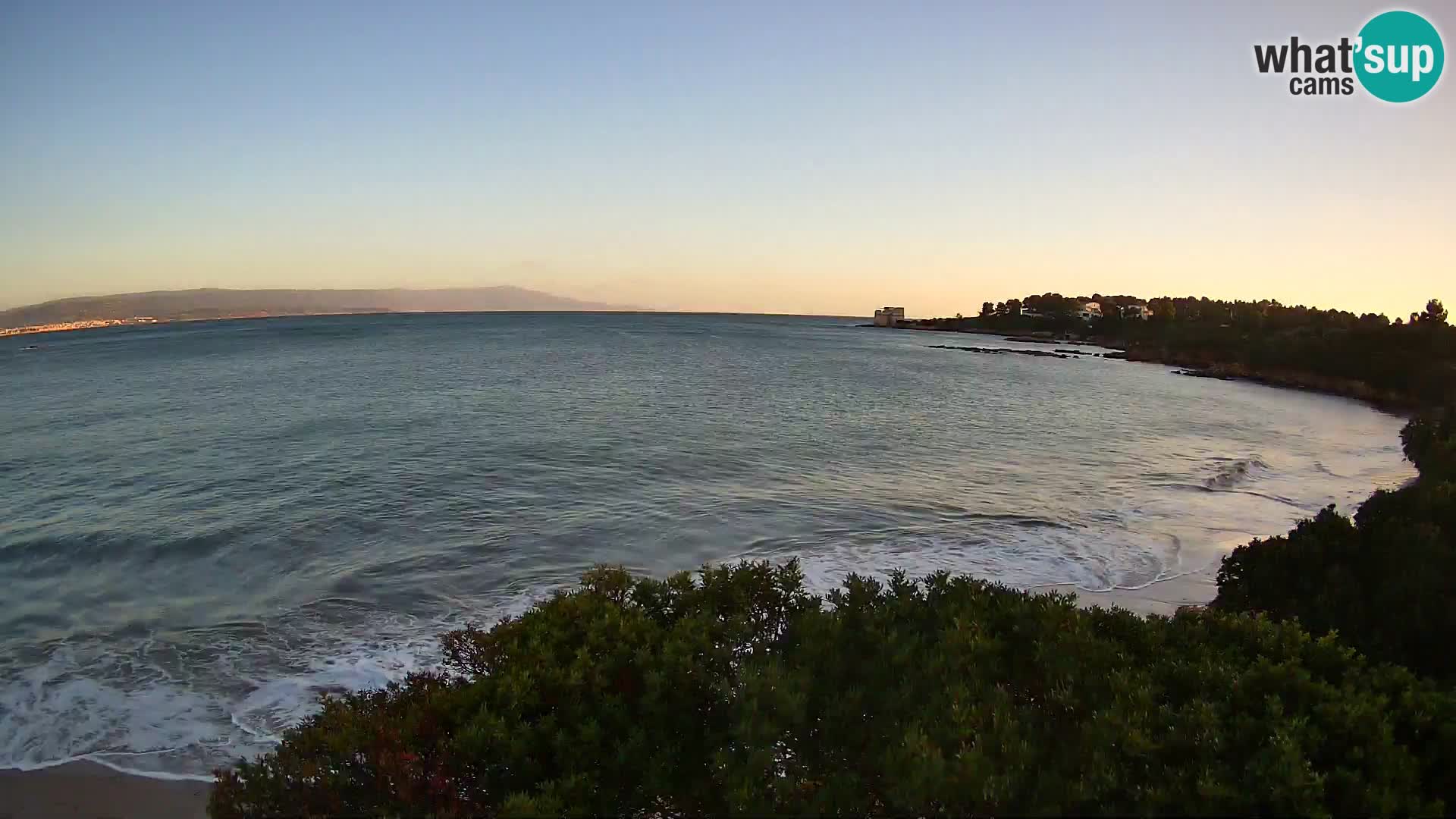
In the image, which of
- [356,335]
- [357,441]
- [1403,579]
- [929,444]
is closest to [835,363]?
[929,444]

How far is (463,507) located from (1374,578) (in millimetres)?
16488

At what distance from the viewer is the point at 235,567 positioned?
13398 mm

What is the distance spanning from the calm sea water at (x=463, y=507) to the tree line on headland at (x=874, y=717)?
14.2 feet

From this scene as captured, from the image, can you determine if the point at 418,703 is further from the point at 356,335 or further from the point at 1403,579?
the point at 356,335

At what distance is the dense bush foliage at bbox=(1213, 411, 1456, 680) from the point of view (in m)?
7.04

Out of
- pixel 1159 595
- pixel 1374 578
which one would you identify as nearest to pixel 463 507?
pixel 1159 595

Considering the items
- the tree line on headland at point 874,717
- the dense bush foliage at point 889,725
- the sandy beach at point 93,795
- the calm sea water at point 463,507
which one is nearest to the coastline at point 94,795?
the sandy beach at point 93,795

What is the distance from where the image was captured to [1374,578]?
815 centimetres

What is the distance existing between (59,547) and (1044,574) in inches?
751

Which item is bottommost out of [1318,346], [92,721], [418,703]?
[92,721]

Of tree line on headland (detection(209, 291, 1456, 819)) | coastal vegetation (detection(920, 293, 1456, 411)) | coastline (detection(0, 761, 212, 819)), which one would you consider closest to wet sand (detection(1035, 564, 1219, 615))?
tree line on headland (detection(209, 291, 1456, 819))

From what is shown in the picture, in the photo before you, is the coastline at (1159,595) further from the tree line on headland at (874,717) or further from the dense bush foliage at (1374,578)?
the tree line on headland at (874,717)

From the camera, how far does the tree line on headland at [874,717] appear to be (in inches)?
164

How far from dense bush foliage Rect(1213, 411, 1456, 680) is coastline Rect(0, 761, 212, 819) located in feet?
35.5
